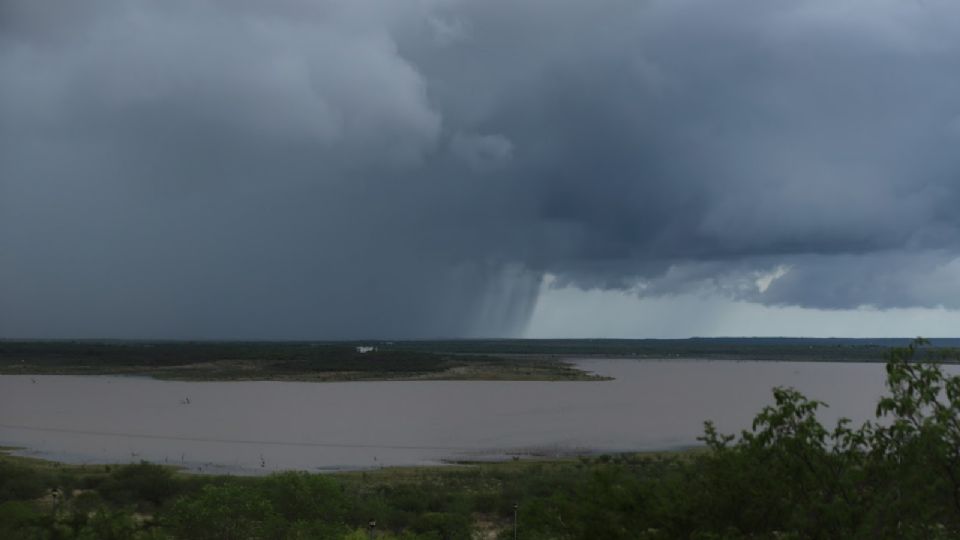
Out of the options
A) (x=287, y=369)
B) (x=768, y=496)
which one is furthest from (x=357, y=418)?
(x=287, y=369)

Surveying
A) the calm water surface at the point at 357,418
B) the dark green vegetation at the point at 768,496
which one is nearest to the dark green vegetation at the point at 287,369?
the calm water surface at the point at 357,418

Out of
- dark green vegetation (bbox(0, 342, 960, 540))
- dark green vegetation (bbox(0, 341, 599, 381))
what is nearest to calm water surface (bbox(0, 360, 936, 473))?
dark green vegetation (bbox(0, 341, 599, 381))

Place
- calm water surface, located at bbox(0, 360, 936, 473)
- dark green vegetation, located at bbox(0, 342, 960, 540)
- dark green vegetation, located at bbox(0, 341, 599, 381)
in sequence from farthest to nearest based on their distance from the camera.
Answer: dark green vegetation, located at bbox(0, 341, 599, 381) → calm water surface, located at bbox(0, 360, 936, 473) → dark green vegetation, located at bbox(0, 342, 960, 540)

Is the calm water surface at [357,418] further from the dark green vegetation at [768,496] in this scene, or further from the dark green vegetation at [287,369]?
the dark green vegetation at [768,496]

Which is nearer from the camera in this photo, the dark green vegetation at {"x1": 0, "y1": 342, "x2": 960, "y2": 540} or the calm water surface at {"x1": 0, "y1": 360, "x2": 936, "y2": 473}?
the dark green vegetation at {"x1": 0, "y1": 342, "x2": 960, "y2": 540}

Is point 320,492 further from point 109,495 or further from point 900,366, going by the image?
point 900,366

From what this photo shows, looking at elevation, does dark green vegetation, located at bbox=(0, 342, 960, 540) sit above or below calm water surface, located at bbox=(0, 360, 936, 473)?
above

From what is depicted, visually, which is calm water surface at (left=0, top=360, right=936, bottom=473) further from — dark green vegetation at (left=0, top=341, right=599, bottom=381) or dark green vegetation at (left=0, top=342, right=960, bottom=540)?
dark green vegetation at (left=0, top=342, right=960, bottom=540)

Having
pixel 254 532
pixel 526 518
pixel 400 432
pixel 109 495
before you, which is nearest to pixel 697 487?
pixel 526 518
